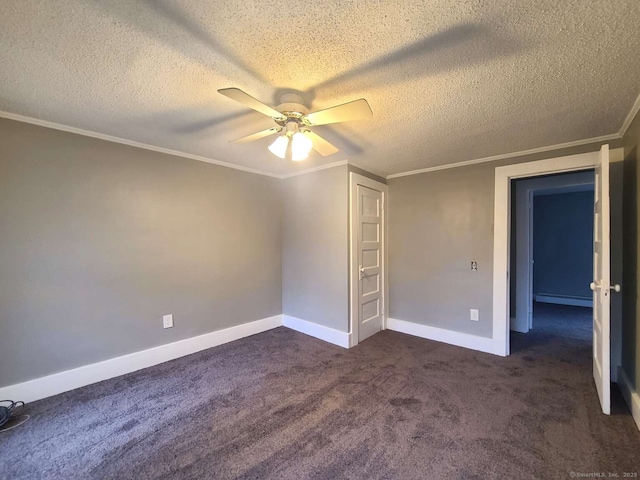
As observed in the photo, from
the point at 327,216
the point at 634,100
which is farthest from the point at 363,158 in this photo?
the point at 634,100

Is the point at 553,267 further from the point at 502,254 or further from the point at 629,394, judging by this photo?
the point at 629,394

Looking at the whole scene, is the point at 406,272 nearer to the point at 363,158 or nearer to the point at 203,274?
the point at 363,158

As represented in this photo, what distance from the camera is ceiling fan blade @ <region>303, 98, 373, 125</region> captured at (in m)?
1.45

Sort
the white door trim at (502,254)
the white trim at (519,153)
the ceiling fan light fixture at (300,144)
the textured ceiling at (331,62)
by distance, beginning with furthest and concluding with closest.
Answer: the white door trim at (502,254)
the white trim at (519,153)
the ceiling fan light fixture at (300,144)
the textured ceiling at (331,62)

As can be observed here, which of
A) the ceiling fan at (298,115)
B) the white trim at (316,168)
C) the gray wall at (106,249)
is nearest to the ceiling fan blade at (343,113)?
the ceiling fan at (298,115)

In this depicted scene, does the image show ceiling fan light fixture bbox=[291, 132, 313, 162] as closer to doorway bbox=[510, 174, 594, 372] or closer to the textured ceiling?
the textured ceiling

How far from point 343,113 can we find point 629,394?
286 cm

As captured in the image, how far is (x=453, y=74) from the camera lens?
152 cm

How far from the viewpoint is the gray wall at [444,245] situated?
10.0 feet

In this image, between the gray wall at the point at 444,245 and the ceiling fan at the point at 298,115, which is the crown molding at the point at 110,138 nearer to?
the ceiling fan at the point at 298,115

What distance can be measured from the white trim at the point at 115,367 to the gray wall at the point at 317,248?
817 millimetres

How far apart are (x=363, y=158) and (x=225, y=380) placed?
261cm

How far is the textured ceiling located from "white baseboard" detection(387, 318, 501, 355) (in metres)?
2.19

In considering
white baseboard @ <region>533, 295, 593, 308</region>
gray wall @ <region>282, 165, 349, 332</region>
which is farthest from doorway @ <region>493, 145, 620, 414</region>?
white baseboard @ <region>533, 295, 593, 308</region>
